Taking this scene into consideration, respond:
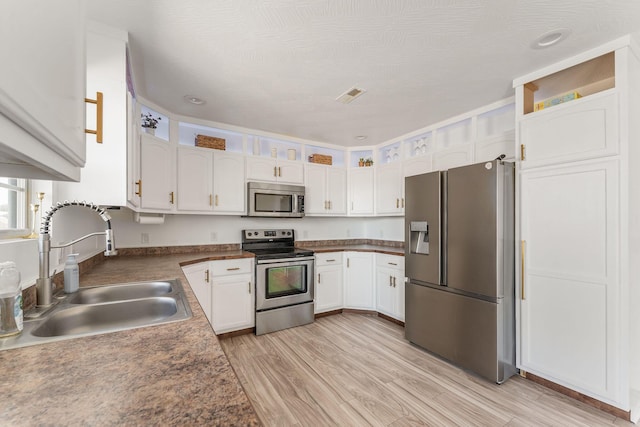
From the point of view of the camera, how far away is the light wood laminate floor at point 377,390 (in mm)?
1760

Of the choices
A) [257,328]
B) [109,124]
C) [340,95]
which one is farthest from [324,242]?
[109,124]

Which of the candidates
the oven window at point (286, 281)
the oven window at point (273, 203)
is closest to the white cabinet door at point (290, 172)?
the oven window at point (273, 203)

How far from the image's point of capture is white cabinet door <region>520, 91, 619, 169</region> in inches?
70.6

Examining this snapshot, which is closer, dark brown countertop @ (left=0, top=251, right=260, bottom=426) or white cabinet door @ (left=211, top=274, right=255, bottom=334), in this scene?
dark brown countertop @ (left=0, top=251, right=260, bottom=426)

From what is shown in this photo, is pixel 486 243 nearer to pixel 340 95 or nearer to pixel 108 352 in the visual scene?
pixel 340 95

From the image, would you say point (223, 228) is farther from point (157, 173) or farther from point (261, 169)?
point (157, 173)

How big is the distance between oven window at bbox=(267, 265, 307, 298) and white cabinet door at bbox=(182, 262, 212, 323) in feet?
2.12

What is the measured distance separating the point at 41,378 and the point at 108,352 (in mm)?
141

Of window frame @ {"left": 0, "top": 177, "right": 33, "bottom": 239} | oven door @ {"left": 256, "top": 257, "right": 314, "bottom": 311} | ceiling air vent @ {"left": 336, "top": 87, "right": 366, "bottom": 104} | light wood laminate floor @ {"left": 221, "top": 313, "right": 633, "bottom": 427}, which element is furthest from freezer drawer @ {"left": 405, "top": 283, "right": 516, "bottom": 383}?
window frame @ {"left": 0, "top": 177, "right": 33, "bottom": 239}

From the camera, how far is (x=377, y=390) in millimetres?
2047

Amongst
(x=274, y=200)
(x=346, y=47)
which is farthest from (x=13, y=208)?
(x=274, y=200)

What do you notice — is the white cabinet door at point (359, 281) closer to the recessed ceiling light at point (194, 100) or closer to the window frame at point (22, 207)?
the recessed ceiling light at point (194, 100)

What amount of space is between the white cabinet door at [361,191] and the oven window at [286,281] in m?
1.30

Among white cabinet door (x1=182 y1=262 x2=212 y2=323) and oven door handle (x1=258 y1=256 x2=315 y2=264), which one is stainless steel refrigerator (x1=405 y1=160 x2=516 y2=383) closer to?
oven door handle (x1=258 y1=256 x2=315 y2=264)
